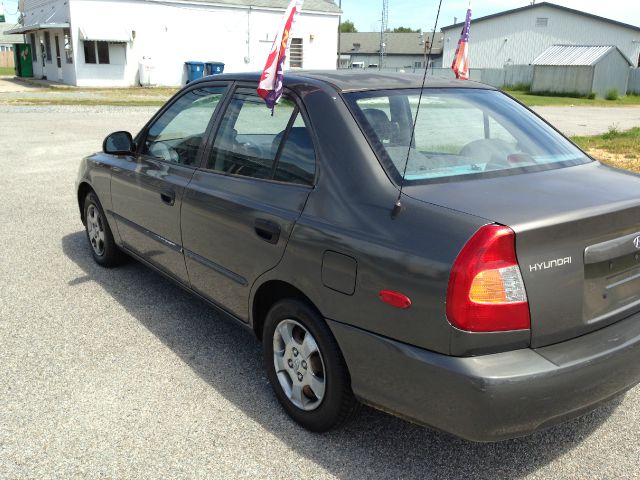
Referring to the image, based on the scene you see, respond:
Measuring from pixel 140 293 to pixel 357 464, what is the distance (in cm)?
263

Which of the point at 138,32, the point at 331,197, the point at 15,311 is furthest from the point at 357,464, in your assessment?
the point at 138,32

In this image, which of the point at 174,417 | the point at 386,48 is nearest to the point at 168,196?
the point at 174,417

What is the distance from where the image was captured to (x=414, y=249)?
2361 millimetres

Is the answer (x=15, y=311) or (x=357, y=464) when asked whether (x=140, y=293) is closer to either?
(x=15, y=311)

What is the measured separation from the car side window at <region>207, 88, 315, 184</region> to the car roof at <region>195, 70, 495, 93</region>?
13 centimetres

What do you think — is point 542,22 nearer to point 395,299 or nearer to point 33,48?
point 33,48

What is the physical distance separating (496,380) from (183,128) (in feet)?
9.27

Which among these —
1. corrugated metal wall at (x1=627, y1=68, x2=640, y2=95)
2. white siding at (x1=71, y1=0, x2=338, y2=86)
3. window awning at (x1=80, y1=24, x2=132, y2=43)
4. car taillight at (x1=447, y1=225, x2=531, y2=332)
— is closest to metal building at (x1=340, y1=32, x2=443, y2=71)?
corrugated metal wall at (x1=627, y1=68, x2=640, y2=95)

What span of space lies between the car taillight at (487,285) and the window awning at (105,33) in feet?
101

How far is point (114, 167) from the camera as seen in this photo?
4.69 meters

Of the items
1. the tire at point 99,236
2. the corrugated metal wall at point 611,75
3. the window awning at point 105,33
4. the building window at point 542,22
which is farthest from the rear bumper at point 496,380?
the building window at point 542,22

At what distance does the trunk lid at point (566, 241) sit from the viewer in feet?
7.56

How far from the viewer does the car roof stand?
3.17m

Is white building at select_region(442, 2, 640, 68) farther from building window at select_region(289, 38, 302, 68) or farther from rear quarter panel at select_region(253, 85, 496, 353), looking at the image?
rear quarter panel at select_region(253, 85, 496, 353)
